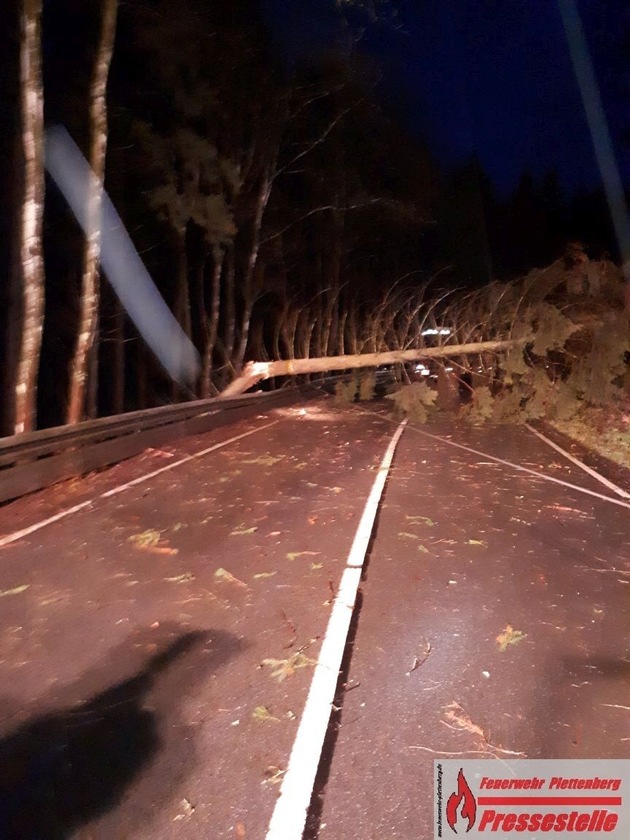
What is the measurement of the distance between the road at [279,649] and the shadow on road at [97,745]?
0.04 ft

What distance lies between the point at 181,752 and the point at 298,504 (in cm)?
537

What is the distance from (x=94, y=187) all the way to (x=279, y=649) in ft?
40.1

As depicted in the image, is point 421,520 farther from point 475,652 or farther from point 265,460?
point 265,460

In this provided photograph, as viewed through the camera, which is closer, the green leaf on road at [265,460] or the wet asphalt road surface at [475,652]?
the wet asphalt road surface at [475,652]

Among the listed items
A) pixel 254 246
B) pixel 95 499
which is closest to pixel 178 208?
pixel 254 246

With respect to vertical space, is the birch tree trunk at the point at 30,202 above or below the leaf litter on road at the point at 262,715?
above

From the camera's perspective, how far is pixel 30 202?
40.3 feet

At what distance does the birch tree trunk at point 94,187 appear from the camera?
13.9 m

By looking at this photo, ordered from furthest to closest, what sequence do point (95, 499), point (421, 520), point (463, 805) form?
1. point (95, 499)
2. point (421, 520)
3. point (463, 805)

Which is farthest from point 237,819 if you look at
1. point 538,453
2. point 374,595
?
point 538,453

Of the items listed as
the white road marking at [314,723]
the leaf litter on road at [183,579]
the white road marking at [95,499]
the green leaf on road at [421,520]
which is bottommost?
the green leaf on road at [421,520]

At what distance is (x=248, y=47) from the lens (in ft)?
71.2

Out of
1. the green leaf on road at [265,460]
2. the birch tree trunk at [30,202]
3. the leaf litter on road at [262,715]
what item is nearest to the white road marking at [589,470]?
the green leaf on road at [265,460]

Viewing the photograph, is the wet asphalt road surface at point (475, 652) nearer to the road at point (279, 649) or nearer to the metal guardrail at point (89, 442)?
the road at point (279, 649)
